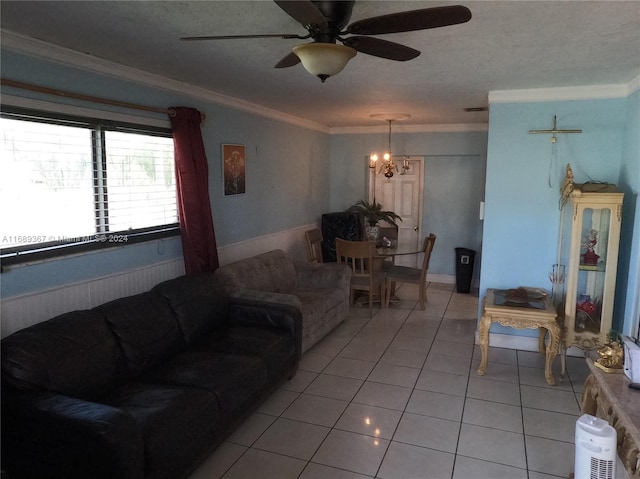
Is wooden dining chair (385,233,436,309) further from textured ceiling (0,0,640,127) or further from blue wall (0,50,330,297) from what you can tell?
textured ceiling (0,0,640,127)

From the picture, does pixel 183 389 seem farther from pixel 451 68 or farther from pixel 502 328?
pixel 502 328

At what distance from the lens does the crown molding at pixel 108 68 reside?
2502 mm

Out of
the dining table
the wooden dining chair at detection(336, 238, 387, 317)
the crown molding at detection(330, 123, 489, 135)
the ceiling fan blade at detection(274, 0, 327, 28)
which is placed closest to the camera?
the ceiling fan blade at detection(274, 0, 327, 28)

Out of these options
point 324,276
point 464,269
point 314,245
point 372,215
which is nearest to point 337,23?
point 324,276

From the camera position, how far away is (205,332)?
3.29 m

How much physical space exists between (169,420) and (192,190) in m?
2.03

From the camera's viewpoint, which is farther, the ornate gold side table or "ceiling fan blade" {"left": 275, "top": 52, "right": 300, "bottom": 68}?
the ornate gold side table

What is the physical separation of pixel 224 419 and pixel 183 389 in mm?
304

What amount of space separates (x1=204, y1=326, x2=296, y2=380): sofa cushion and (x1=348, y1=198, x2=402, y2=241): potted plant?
2.65 meters

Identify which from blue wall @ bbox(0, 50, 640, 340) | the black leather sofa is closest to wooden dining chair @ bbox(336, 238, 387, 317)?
blue wall @ bbox(0, 50, 640, 340)

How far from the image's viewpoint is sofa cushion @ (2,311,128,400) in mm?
2154

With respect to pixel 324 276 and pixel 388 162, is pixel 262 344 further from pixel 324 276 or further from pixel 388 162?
pixel 388 162

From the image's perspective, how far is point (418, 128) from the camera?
660 cm

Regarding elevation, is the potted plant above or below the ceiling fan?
below
